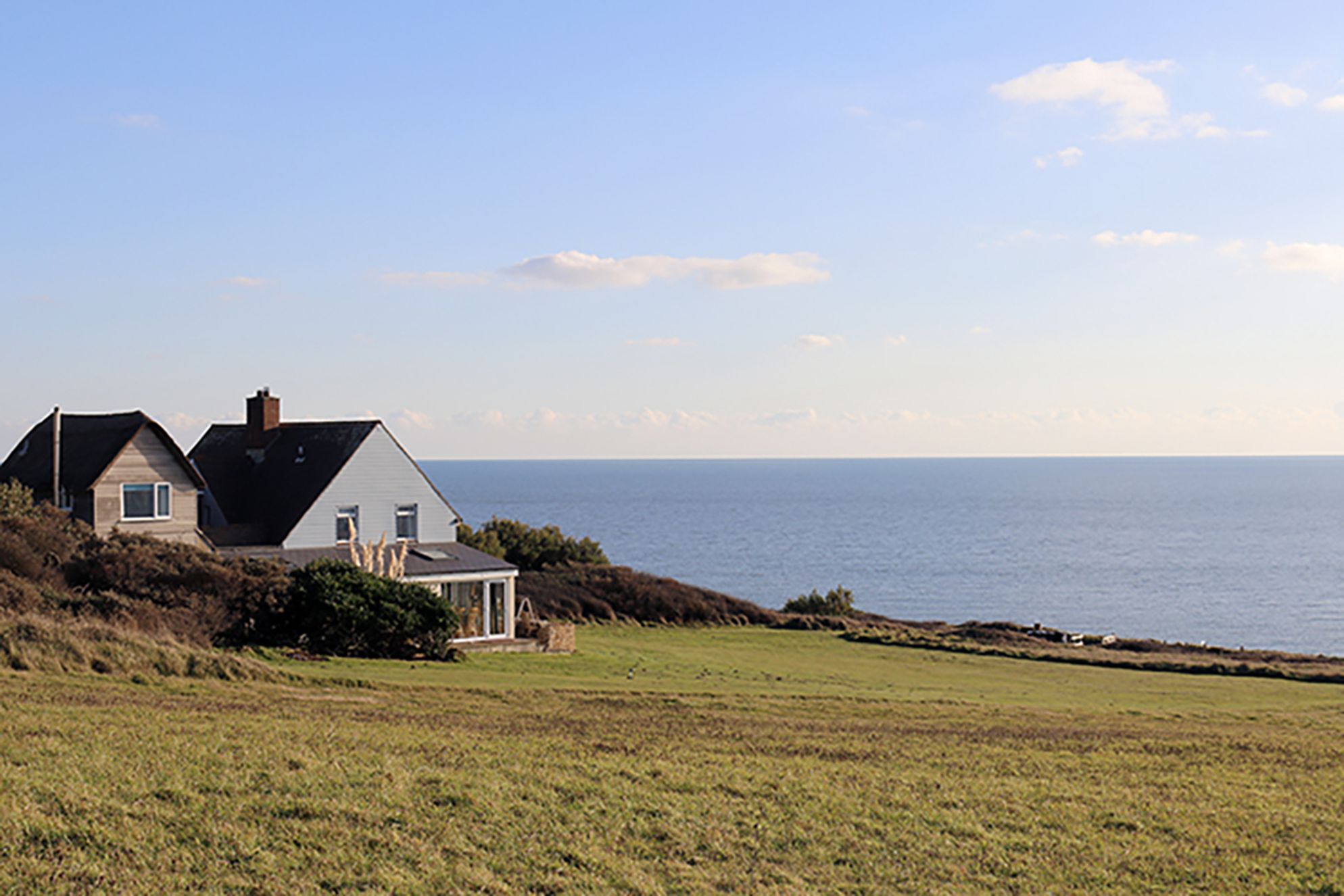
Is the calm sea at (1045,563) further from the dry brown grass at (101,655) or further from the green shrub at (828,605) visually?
the dry brown grass at (101,655)

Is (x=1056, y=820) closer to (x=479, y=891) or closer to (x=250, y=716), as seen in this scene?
(x=479, y=891)

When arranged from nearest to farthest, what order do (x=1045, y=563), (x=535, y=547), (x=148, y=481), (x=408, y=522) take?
(x=148, y=481) → (x=408, y=522) → (x=535, y=547) → (x=1045, y=563)

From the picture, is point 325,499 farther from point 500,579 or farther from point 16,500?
point 16,500

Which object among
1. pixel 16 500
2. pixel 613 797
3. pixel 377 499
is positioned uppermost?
pixel 377 499

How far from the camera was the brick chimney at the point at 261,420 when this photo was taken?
150ft

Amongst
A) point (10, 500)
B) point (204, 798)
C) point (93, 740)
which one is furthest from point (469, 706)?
point (10, 500)

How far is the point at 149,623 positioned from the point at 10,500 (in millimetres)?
12649

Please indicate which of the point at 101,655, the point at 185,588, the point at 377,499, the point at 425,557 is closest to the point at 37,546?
the point at 185,588

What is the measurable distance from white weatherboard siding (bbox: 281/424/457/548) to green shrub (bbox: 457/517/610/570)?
549 inches

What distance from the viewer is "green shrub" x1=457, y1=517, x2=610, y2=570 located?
59.0m

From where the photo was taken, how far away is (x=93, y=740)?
12.1 m

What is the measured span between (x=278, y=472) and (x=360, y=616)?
18.2 metres

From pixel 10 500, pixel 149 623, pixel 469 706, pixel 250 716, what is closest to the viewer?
pixel 250 716

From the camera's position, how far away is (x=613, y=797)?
36.2 ft
